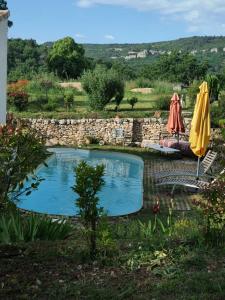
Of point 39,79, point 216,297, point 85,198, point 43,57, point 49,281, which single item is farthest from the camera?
point 43,57

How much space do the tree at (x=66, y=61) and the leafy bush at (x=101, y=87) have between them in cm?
2804

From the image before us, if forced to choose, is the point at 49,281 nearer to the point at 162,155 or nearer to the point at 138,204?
the point at 138,204

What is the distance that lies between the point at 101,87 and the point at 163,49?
87339mm

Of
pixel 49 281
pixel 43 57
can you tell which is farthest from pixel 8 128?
pixel 43 57

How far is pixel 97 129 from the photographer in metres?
22.1

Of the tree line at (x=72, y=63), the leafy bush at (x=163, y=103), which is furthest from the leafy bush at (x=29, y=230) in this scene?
the tree line at (x=72, y=63)

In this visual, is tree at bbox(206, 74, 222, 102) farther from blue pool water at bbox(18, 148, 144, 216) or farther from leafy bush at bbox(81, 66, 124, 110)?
blue pool water at bbox(18, 148, 144, 216)

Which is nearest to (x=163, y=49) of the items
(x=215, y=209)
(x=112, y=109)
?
(x=112, y=109)

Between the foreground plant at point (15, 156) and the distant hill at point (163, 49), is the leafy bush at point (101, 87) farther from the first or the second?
the distant hill at point (163, 49)

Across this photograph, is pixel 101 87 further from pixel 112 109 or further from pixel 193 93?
pixel 193 93

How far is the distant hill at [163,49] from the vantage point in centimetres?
9375

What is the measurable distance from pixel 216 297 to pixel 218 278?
1.56 ft

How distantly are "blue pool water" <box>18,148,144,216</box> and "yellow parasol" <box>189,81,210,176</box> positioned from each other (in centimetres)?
192

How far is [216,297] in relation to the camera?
4.69 metres
